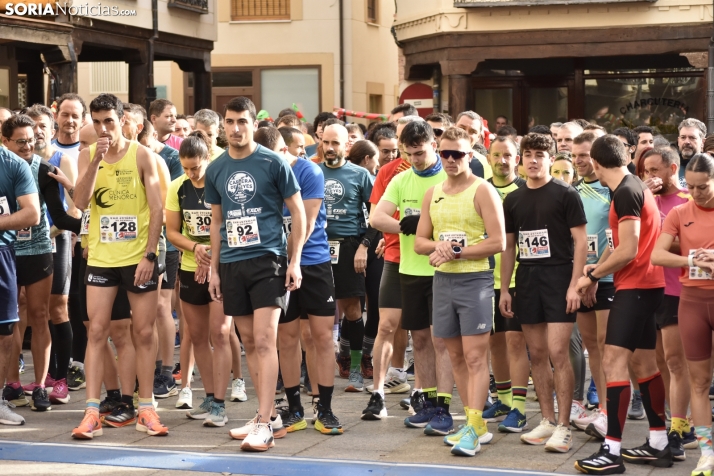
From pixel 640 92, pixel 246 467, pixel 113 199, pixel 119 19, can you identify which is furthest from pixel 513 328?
pixel 640 92

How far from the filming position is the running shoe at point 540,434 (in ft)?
24.6

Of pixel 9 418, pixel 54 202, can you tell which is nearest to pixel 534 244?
pixel 54 202

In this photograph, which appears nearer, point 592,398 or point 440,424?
point 440,424

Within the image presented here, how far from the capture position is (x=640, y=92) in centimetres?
2445

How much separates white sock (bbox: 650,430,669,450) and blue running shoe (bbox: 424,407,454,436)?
1320 millimetres

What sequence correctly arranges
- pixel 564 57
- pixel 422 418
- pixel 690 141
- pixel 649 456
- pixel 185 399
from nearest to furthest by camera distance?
1. pixel 649 456
2. pixel 422 418
3. pixel 185 399
4. pixel 690 141
5. pixel 564 57

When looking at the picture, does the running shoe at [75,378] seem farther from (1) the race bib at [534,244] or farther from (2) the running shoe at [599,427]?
(2) the running shoe at [599,427]

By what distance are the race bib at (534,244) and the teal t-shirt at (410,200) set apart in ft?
2.22

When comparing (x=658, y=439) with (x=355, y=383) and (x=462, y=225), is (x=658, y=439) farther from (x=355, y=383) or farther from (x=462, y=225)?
(x=355, y=383)

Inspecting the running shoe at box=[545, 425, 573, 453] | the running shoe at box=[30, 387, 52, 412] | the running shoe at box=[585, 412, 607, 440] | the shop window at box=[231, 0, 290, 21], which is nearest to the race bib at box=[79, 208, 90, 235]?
the running shoe at box=[30, 387, 52, 412]

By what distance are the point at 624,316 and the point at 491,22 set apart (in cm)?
1724

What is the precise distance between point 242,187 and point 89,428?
180 centimetres

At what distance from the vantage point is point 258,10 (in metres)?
32.7

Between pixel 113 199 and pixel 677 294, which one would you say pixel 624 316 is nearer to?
pixel 677 294
